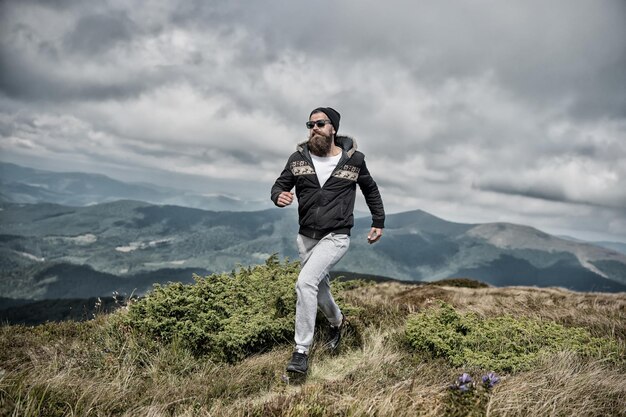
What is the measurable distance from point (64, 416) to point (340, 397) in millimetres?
2261

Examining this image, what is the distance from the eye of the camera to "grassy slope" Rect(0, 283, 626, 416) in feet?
9.45

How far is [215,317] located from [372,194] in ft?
9.70

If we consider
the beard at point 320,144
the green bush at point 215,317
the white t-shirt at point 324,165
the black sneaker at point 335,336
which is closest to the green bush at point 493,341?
the black sneaker at point 335,336

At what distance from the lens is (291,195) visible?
4.81m

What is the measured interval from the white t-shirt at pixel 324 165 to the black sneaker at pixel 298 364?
2.23 meters

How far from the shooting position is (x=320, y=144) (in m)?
5.07

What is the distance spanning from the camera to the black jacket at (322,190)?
192 inches

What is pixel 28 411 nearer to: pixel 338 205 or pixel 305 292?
pixel 305 292

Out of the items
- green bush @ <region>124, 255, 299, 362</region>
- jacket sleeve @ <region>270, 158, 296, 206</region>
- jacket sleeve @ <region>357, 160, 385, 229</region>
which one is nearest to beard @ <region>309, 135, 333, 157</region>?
jacket sleeve @ <region>270, 158, 296, 206</region>

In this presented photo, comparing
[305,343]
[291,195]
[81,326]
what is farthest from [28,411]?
Result: [81,326]

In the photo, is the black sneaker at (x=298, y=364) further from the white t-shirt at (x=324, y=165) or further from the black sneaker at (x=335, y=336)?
the white t-shirt at (x=324, y=165)

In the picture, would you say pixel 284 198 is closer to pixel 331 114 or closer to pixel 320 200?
pixel 320 200

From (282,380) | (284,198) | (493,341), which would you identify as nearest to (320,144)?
(284,198)

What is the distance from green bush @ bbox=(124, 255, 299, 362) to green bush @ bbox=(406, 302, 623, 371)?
2.08 meters
